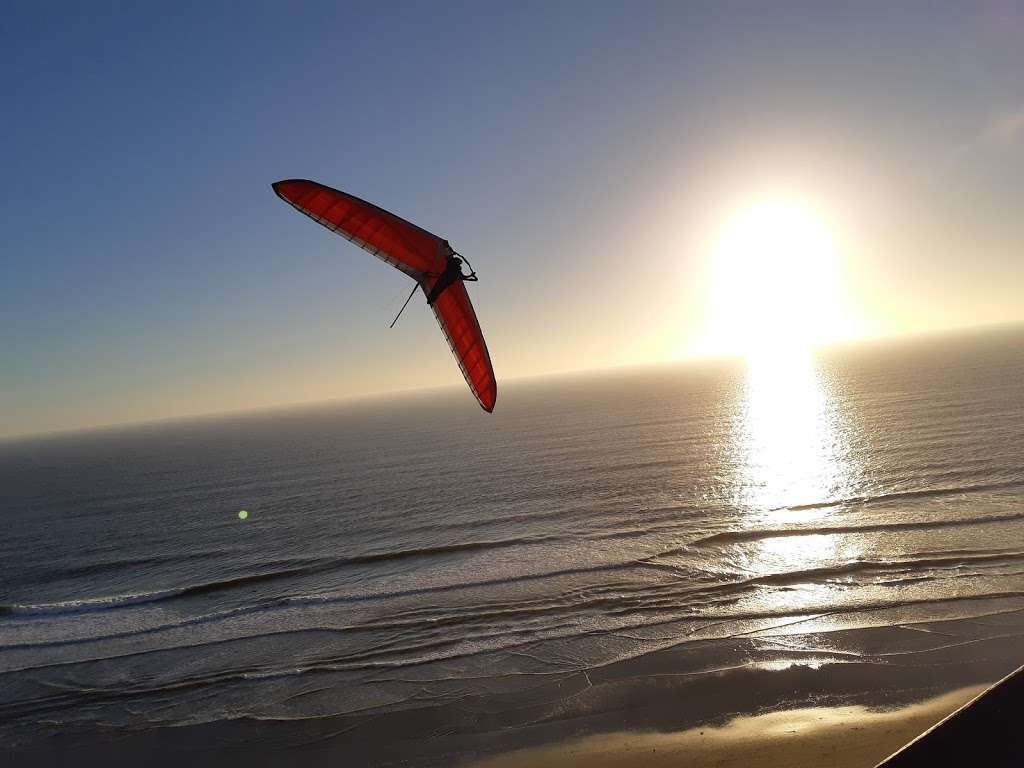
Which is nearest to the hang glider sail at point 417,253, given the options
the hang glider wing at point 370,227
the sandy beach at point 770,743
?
the hang glider wing at point 370,227

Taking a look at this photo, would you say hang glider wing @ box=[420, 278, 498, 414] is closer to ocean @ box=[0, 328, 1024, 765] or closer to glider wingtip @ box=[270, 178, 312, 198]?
glider wingtip @ box=[270, 178, 312, 198]

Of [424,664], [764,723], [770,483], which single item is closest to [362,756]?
[424,664]

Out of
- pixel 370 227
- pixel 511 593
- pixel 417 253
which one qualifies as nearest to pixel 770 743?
pixel 511 593

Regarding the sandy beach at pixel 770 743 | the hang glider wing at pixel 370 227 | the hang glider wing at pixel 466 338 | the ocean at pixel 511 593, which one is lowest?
the sandy beach at pixel 770 743

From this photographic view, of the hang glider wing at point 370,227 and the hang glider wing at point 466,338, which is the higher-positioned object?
the hang glider wing at point 370,227

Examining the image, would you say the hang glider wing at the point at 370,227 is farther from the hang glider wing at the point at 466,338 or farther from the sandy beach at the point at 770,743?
the sandy beach at the point at 770,743

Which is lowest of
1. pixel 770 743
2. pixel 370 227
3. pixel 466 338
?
pixel 770 743

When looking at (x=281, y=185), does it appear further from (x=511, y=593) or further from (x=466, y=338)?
(x=511, y=593)
